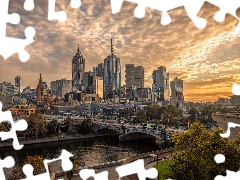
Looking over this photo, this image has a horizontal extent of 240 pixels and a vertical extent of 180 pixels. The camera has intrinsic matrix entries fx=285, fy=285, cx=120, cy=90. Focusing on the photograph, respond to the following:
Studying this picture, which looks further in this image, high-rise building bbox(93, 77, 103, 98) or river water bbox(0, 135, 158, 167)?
high-rise building bbox(93, 77, 103, 98)

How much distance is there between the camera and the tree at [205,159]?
991 cm

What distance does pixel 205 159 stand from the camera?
10.8 metres

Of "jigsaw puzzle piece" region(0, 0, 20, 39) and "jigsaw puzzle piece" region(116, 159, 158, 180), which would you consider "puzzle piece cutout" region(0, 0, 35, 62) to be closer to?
"jigsaw puzzle piece" region(0, 0, 20, 39)

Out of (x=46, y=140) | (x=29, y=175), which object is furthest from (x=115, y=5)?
(x=46, y=140)

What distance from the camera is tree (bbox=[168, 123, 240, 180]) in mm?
9914

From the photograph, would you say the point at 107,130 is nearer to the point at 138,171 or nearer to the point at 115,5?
the point at 138,171

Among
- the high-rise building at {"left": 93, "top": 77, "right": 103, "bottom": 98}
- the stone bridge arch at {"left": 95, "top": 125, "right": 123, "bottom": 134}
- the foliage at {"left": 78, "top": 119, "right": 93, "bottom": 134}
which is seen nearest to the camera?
the foliage at {"left": 78, "top": 119, "right": 93, "bottom": 134}

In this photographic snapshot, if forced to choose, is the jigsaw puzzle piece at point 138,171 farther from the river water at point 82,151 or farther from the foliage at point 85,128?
the foliage at point 85,128

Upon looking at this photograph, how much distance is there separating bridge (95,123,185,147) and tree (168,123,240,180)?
1160 inches

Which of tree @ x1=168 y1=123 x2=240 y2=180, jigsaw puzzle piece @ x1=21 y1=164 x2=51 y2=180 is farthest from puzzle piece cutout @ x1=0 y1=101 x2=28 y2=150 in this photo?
tree @ x1=168 y1=123 x2=240 y2=180

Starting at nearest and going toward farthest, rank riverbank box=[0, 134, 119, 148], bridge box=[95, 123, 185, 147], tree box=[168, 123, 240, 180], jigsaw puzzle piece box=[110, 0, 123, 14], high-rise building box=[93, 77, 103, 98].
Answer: jigsaw puzzle piece box=[110, 0, 123, 14] < tree box=[168, 123, 240, 180] < riverbank box=[0, 134, 119, 148] < bridge box=[95, 123, 185, 147] < high-rise building box=[93, 77, 103, 98]

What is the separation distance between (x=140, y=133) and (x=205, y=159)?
40781 mm

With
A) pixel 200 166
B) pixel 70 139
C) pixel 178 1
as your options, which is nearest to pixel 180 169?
pixel 200 166

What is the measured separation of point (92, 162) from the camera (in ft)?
101
